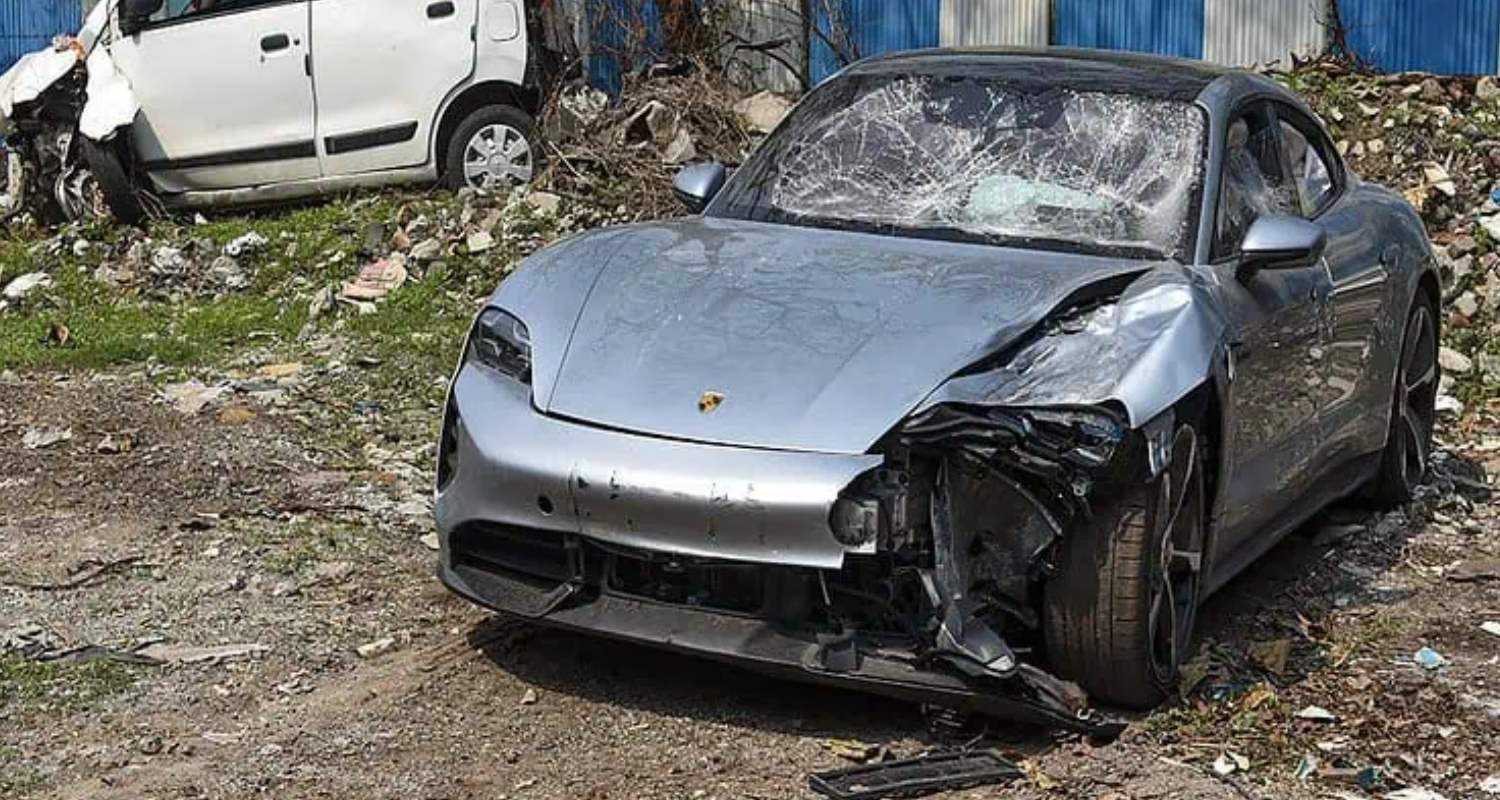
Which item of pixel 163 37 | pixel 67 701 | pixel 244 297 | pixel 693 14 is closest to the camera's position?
pixel 67 701

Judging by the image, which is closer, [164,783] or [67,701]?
[164,783]

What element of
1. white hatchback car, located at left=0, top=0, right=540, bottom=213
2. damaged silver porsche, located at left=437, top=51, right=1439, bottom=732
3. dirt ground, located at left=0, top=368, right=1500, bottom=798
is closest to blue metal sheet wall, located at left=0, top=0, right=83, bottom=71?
white hatchback car, located at left=0, top=0, right=540, bottom=213

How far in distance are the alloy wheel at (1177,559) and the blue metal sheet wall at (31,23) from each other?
1417 centimetres

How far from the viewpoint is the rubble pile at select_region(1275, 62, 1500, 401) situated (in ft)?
35.3

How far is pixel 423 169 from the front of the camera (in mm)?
14055

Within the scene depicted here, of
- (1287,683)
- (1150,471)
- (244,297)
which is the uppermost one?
(1150,471)

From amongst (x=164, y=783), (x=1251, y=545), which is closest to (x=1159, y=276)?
(x=1251, y=545)

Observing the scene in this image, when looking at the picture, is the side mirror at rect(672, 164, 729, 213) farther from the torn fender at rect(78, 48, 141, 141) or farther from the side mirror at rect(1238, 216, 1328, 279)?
the torn fender at rect(78, 48, 141, 141)

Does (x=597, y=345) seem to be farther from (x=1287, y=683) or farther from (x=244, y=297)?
(x=244, y=297)

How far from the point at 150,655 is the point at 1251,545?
3087 millimetres

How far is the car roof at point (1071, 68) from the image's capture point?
22.7 feet

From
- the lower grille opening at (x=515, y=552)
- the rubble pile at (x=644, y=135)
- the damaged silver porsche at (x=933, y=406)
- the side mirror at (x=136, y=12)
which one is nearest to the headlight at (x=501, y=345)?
the damaged silver porsche at (x=933, y=406)

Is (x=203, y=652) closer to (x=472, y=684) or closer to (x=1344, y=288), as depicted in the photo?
(x=472, y=684)

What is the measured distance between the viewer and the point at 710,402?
547 centimetres
